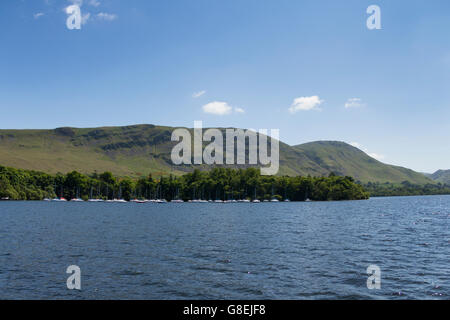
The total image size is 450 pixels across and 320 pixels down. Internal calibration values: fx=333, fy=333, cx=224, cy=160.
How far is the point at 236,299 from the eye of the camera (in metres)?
27.3

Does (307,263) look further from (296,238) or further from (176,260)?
(296,238)

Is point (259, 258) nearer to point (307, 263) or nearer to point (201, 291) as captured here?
point (307, 263)

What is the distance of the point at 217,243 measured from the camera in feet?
185
